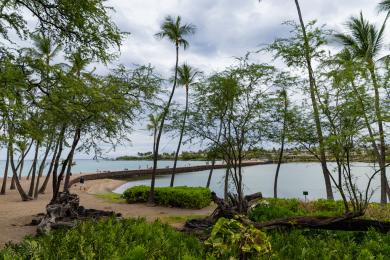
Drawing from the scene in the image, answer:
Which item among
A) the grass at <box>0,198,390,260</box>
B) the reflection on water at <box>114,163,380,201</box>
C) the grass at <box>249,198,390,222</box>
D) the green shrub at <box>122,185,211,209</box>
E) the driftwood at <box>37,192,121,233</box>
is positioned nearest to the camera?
the grass at <box>0,198,390,260</box>

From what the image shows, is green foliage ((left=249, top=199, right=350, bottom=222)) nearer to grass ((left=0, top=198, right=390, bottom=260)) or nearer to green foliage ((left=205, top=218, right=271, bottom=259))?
grass ((left=0, top=198, right=390, bottom=260))

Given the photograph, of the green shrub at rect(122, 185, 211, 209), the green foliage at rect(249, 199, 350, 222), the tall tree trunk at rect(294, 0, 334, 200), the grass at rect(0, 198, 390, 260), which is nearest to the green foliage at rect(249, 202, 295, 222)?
the green foliage at rect(249, 199, 350, 222)

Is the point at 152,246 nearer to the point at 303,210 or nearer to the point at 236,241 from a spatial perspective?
the point at 236,241

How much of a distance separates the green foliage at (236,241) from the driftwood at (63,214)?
6896 mm

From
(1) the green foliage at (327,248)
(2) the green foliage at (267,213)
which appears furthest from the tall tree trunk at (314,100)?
(1) the green foliage at (327,248)

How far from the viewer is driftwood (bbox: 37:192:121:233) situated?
10.9m

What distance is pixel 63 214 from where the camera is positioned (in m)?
12.4

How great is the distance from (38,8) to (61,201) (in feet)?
24.1

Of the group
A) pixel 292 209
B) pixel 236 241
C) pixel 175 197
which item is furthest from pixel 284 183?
pixel 236 241

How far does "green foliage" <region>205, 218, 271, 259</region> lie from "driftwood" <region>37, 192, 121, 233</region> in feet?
22.6

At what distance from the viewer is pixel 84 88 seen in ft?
29.7

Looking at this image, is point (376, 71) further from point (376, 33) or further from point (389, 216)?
point (376, 33)

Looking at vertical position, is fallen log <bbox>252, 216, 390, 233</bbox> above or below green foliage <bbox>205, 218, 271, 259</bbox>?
below

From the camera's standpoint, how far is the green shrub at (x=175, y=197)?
19391 mm
